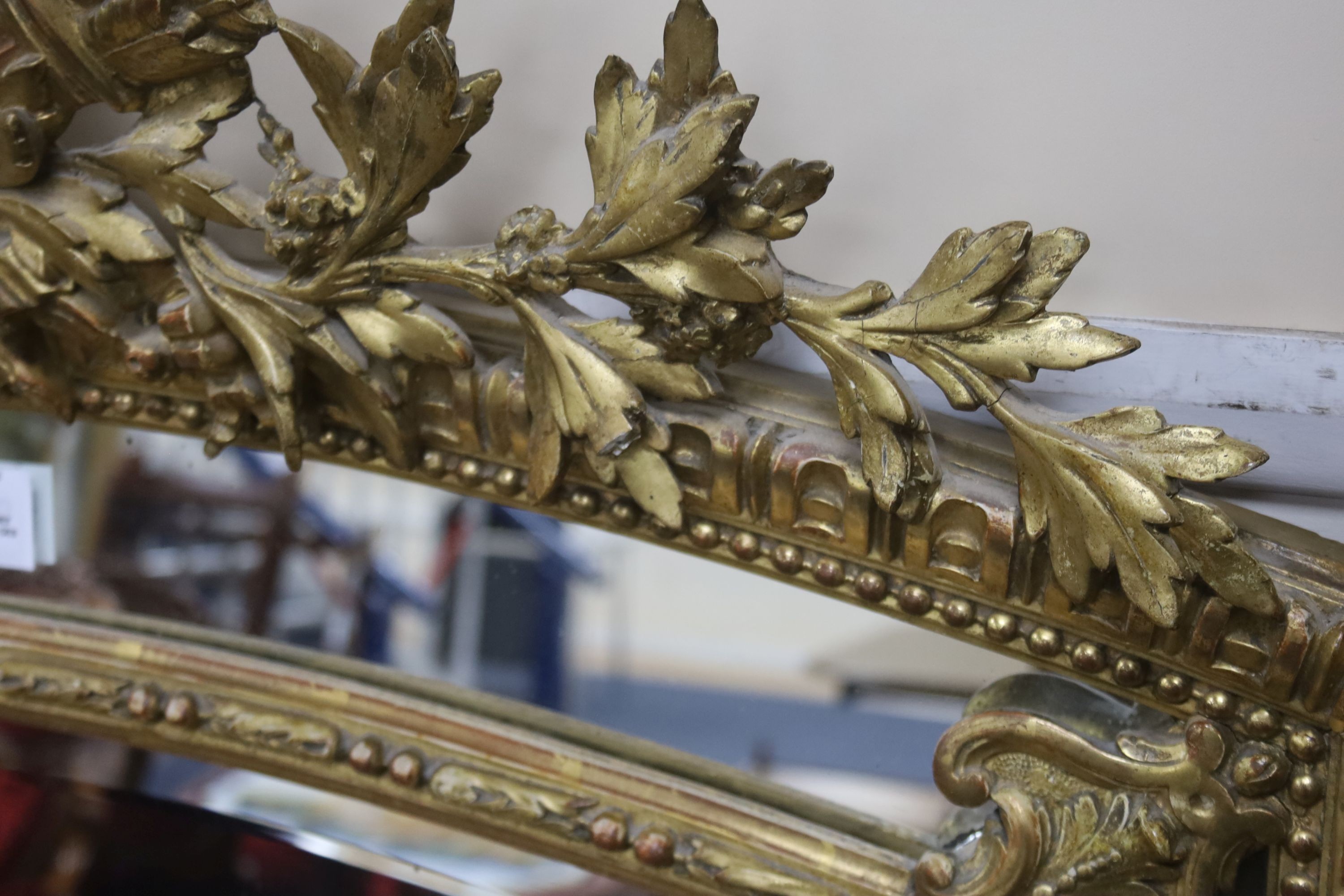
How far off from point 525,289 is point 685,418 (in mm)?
89

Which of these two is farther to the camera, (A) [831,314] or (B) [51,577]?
(B) [51,577]

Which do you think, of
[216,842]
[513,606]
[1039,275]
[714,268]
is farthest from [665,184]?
[216,842]

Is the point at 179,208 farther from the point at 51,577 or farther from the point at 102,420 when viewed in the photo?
the point at 51,577

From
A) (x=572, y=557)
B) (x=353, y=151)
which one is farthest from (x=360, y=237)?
(x=572, y=557)

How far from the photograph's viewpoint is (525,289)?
47cm

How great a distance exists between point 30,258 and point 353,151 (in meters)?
0.19

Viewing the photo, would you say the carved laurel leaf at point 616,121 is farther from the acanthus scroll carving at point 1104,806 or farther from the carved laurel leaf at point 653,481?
the acanthus scroll carving at point 1104,806

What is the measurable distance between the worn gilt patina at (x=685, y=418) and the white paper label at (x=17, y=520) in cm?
9

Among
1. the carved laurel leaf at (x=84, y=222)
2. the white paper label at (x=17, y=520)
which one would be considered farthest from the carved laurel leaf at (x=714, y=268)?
the white paper label at (x=17, y=520)

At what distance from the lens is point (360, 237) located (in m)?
0.48

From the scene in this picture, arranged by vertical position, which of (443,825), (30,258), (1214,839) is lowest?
(443,825)

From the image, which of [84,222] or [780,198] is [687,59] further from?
[84,222]

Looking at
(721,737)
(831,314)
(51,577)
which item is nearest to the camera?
(831,314)

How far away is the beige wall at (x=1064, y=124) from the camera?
0.44 metres
